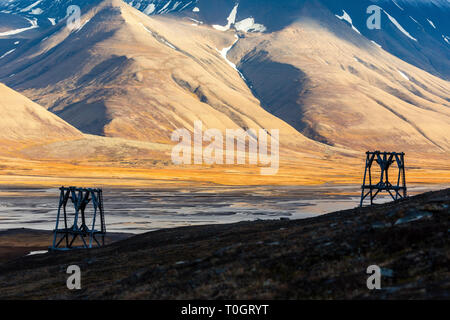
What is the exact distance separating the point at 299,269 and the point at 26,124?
17967 cm

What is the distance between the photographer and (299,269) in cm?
1725

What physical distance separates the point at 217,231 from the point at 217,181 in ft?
272

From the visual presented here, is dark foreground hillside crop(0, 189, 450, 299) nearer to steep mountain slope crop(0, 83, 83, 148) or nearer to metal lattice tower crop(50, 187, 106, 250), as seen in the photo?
metal lattice tower crop(50, 187, 106, 250)

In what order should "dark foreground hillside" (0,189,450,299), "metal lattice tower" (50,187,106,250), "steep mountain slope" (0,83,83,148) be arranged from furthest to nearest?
"steep mountain slope" (0,83,83,148) → "metal lattice tower" (50,187,106,250) → "dark foreground hillside" (0,189,450,299)

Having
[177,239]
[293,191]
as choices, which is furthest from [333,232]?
[293,191]

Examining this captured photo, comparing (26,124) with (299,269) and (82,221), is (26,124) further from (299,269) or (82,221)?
(299,269)

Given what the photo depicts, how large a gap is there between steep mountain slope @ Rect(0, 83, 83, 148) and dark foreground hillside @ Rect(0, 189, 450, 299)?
157 meters

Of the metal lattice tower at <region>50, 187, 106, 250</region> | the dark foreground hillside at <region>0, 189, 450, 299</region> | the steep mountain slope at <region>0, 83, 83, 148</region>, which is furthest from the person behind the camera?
the steep mountain slope at <region>0, 83, 83, 148</region>

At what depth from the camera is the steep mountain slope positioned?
17800 cm

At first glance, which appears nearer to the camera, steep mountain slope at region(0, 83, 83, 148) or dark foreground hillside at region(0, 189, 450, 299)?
dark foreground hillside at region(0, 189, 450, 299)

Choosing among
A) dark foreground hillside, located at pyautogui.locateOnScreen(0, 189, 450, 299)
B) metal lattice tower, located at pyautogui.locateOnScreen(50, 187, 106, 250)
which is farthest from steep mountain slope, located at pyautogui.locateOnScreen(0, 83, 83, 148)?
dark foreground hillside, located at pyautogui.locateOnScreen(0, 189, 450, 299)

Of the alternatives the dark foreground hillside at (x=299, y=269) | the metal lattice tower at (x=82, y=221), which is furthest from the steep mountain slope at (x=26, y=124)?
the dark foreground hillside at (x=299, y=269)

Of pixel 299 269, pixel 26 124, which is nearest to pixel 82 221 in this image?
pixel 299 269
